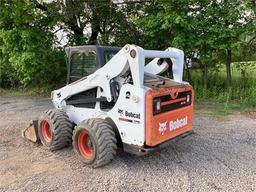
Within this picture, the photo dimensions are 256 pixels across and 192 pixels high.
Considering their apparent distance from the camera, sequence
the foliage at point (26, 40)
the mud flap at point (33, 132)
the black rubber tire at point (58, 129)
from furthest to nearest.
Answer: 1. the foliage at point (26, 40)
2. the mud flap at point (33, 132)
3. the black rubber tire at point (58, 129)

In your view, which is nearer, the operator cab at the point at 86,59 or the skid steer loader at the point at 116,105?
the skid steer loader at the point at 116,105

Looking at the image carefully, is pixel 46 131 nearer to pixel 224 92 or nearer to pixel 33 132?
pixel 33 132

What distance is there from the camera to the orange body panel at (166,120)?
336 centimetres

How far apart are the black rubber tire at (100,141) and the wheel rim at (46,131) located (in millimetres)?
875

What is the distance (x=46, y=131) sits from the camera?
4.40 meters

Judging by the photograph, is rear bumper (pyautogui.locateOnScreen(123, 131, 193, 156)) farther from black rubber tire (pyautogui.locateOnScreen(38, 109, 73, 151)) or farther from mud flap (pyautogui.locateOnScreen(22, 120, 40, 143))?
mud flap (pyautogui.locateOnScreen(22, 120, 40, 143))

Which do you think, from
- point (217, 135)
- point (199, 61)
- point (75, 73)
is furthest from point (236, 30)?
point (75, 73)

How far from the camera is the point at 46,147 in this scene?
14.2 ft

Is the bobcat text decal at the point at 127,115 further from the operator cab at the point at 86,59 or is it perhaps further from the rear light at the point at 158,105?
the operator cab at the point at 86,59

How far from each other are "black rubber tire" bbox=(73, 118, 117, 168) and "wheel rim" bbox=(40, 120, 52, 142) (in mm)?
875

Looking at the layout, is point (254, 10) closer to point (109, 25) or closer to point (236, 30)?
point (236, 30)

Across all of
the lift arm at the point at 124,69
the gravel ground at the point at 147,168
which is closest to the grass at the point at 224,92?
the gravel ground at the point at 147,168

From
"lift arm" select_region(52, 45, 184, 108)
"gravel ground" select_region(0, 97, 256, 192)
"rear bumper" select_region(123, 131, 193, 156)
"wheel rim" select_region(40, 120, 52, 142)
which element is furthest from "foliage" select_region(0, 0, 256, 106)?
"rear bumper" select_region(123, 131, 193, 156)

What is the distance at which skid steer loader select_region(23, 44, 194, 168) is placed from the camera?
3400mm
